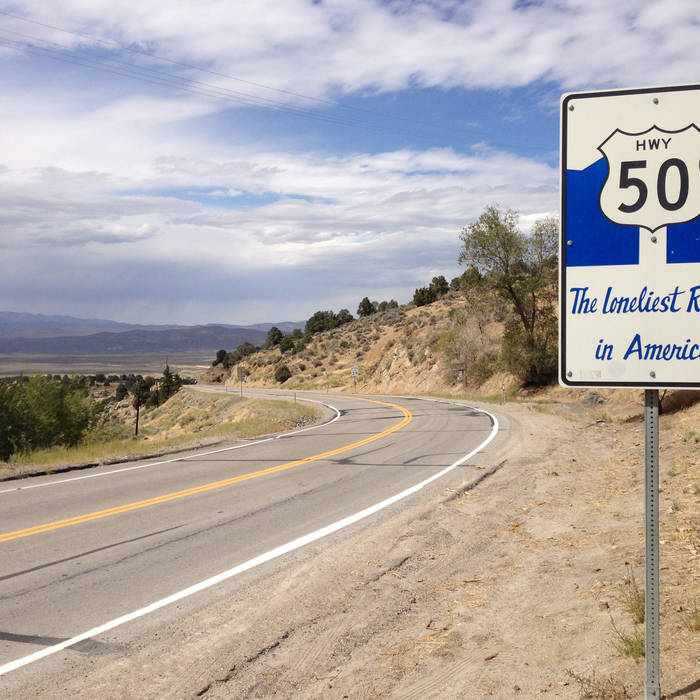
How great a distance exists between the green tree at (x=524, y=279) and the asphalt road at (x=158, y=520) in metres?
19.1

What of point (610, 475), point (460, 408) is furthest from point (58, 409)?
point (610, 475)

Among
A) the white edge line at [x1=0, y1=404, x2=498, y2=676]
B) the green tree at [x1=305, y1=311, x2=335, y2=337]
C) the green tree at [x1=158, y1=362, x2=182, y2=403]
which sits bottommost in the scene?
the green tree at [x1=158, y1=362, x2=182, y2=403]

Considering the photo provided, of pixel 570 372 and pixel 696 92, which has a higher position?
pixel 696 92

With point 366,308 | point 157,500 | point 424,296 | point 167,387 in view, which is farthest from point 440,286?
point 157,500


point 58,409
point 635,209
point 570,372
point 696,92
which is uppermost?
point 696,92

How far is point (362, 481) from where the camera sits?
39.8 feet

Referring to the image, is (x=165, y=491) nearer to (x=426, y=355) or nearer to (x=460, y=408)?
(x=460, y=408)

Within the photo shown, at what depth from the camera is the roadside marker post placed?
3.19 metres

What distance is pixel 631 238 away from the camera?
129 inches

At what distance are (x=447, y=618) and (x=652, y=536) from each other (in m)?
2.68

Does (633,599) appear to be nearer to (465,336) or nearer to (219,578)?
(219,578)

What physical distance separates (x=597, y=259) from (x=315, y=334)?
86758 mm

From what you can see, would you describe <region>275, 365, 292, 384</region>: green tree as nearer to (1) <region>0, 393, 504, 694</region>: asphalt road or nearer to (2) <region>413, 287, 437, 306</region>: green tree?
(2) <region>413, 287, 437, 306</region>: green tree

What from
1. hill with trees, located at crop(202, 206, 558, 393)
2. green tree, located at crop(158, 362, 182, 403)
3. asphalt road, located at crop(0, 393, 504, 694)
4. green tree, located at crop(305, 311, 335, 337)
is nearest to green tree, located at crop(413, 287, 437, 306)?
hill with trees, located at crop(202, 206, 558, 393)
